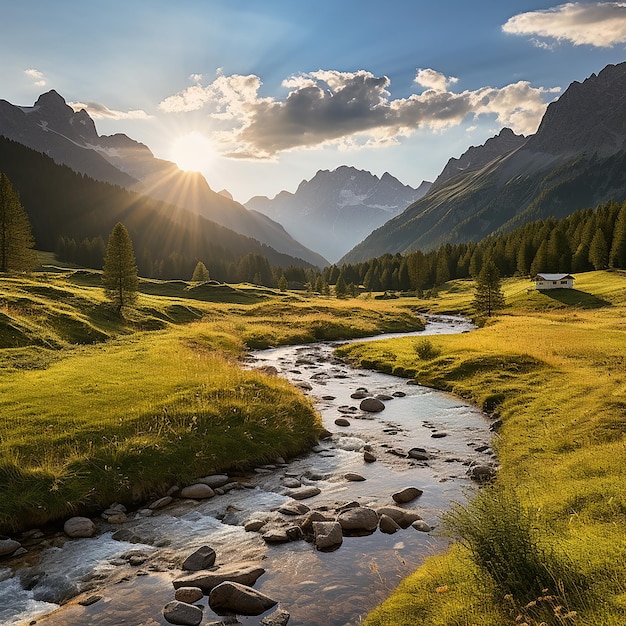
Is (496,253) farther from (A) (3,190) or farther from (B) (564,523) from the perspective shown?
(B) (564,523)

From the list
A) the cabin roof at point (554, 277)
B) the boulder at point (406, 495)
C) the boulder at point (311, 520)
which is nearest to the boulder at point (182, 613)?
the boulder at point (311, 520)

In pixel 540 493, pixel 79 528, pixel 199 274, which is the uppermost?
pixel 199 274

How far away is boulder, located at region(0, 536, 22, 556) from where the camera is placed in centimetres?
1244

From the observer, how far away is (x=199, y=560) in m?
12.2

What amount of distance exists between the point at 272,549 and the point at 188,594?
2.89 m

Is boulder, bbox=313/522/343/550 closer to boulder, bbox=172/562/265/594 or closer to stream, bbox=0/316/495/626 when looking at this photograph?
stream, bbox=0/316/495/626

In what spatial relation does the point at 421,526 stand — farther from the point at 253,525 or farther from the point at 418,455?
the point at 418,455

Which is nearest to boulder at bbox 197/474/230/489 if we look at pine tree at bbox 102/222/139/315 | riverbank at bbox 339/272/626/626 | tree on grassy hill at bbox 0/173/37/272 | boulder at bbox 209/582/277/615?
boulder at bbox 209/582/277/615

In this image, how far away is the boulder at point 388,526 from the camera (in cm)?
1374

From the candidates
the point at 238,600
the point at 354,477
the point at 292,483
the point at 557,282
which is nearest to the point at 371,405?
the point at 354,477

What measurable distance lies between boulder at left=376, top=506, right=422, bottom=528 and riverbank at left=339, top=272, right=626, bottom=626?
2.55m

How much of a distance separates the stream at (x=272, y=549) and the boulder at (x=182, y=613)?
0.17m

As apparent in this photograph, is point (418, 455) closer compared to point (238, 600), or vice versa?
point (238, 600)

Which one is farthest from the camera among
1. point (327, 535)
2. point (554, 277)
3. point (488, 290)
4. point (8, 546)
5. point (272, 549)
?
point (554, 277)
